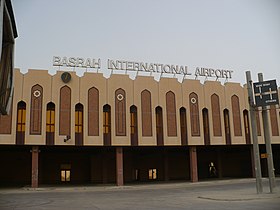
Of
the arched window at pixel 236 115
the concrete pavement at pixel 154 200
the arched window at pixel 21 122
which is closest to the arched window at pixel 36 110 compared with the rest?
the arched window at pixel 21 122

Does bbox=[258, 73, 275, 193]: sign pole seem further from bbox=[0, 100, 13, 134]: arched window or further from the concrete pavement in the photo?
bbox=[0, 100, 13, 134]: arched window

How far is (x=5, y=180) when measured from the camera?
44156mm

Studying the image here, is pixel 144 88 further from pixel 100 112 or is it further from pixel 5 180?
pixel 5 180

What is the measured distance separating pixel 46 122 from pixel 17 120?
2.74m

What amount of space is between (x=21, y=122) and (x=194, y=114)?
60.8 feet

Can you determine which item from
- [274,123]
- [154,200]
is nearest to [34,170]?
[154,200]

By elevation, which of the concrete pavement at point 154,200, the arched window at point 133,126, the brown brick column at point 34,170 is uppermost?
the arched window at point 133,126

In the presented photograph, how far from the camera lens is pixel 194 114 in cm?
3941

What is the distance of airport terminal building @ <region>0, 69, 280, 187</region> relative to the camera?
34.4 meters

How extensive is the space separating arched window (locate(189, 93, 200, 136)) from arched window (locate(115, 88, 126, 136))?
7.90 meters

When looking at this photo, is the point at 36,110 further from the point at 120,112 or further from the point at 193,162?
the point at 193,162

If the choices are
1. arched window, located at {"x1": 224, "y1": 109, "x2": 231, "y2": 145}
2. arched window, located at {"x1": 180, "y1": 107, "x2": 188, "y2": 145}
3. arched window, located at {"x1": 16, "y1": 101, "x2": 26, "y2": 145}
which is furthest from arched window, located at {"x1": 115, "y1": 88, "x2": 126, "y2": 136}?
arched window, located at {"x1": 224, "y1": 109, "x2": 231, "y2": 145}

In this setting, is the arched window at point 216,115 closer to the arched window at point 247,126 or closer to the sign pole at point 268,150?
the arched window at point 247,126

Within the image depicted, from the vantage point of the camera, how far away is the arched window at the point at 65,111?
34.8 meters
